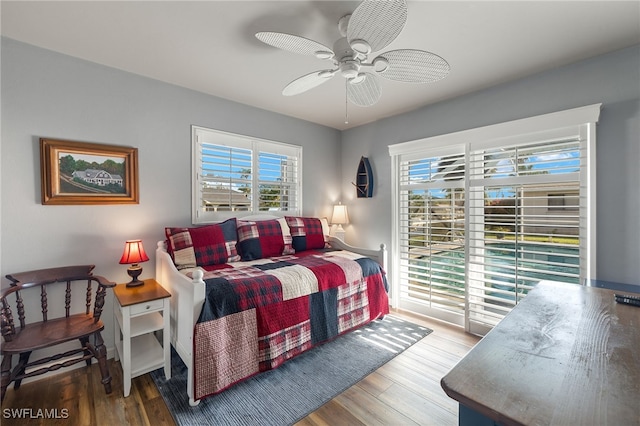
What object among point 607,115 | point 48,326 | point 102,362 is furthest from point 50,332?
point 607,115

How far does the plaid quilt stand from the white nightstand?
0.41 m

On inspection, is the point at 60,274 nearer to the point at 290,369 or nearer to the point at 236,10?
the point at 290,369

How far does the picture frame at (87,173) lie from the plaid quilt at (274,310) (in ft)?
3.64

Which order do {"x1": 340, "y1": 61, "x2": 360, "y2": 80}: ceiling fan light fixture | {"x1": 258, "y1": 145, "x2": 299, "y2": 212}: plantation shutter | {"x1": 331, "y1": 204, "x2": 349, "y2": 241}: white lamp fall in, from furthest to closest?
{"x1": 331, "y1": 204, "x2": 349, "y2": 241}: white lamp, {"x1": 258, "y1": 145, "x2": 299, "y2": 212}: plantation shutter, {"x1": 340, "y1": 61, "x2": 360, "y2": 80}: ceiling fan light fixture

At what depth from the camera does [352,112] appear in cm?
352

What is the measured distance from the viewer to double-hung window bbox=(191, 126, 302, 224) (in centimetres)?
296

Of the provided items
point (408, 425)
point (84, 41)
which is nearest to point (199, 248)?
point (84, 41)

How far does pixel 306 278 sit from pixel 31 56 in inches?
105

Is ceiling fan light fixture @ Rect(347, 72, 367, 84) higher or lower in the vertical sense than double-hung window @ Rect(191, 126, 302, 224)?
higher

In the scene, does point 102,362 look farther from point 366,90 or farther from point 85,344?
point 366,90

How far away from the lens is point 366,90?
2.19 m

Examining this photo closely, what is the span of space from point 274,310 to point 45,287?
1.73 m

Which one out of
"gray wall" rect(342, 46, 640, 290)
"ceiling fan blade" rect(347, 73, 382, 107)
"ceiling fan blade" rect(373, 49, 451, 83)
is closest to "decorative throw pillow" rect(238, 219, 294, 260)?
"ceiling fan blade" rect(347, 73, 382, 107)

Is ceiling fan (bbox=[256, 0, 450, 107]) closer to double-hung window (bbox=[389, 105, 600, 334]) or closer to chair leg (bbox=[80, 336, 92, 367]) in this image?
double-hung window (bbox=[389, 105, 600, 334])
